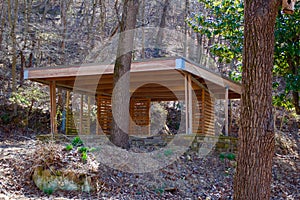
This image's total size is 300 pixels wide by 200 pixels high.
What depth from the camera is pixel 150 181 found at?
7.35 meters

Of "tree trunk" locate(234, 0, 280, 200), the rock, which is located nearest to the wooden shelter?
the rock

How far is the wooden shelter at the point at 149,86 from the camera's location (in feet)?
32.3

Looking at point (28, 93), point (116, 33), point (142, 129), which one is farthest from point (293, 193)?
point (116, 33)

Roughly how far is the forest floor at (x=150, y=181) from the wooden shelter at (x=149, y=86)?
5.63 feet

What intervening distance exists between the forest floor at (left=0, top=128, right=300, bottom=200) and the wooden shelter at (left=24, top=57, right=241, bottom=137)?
5.63 feet

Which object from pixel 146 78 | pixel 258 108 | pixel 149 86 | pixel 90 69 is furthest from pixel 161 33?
pixel 258 108

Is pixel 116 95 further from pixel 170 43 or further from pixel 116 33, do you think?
pixel 170 43

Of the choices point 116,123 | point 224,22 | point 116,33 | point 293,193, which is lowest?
point 293,193

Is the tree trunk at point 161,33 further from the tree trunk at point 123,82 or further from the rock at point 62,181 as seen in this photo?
the rock at point 62,181

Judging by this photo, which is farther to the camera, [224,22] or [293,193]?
[224,22]

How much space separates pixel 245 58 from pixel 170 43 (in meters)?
19.0

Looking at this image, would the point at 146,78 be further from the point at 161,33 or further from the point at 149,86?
the point at 161,33

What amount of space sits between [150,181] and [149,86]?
5.94m

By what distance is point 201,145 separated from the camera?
32.5 feet
